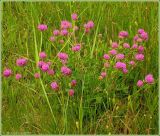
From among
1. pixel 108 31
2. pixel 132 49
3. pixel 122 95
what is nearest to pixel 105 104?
pixel 122 95

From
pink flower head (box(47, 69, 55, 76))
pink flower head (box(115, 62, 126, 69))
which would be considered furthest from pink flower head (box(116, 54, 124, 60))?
pink flower head (box(47, 69, 55, 76))

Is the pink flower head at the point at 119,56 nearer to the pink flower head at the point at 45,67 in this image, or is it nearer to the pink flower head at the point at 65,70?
the pink flower head at the point at 65,70

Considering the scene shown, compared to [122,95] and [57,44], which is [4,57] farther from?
[122,95]

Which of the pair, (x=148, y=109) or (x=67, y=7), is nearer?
(x=148, y=109)

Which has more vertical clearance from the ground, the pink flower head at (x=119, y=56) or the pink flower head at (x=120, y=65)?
the pink flower head at (x=119, y=56)

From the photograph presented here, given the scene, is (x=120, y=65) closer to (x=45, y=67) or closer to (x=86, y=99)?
(x=86, y=99)

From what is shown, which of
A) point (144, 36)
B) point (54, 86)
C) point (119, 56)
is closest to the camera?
point (54, 86)

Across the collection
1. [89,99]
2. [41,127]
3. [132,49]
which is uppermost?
[132,49]

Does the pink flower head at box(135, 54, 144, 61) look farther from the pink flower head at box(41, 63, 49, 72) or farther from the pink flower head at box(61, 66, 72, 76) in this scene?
the pink flower head at box(41, 63, 49, 72)

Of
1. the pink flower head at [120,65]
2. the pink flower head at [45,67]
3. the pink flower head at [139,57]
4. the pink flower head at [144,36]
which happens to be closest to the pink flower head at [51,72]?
the pink flower head at [45,67]

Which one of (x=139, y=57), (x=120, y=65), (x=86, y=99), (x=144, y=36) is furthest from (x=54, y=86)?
(x=144, y=36)

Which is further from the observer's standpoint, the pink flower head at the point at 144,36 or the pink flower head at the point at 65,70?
the pink flower head at the point at 144,36
